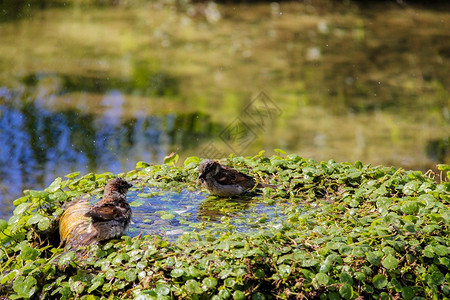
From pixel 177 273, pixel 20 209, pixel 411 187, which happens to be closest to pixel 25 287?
pixel 20 209

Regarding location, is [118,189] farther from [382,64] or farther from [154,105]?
[382,64]

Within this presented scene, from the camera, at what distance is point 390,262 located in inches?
133

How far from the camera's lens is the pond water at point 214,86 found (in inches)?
346

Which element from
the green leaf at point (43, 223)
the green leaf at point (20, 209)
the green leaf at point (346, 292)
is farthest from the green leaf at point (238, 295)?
the green leaf at point (20, 209)

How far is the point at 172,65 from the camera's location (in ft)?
40.9

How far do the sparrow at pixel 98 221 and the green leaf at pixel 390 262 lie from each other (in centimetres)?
154

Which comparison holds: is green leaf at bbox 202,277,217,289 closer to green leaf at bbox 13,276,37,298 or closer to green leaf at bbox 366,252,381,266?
green leaf at bbox 366,252,381,266

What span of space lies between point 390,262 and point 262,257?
2.33 feet

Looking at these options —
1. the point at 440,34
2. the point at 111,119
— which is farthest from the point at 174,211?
the point at 440,34

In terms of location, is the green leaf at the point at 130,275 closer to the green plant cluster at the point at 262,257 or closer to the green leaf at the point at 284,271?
the green plant cluster at the point at 262,257

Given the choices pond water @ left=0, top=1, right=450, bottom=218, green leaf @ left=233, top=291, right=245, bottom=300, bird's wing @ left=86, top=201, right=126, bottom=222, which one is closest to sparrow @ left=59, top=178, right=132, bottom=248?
bird's wing @ left=86, top=201, right=126, bottom=222

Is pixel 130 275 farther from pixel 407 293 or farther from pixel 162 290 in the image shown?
pixel 407 293

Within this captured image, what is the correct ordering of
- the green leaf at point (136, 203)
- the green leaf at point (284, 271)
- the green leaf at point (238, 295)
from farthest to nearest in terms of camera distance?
1. the green leaf at point (136, 203)
2. the green leaf at point (284, 271)
3. the green leaf at point (238, 295)

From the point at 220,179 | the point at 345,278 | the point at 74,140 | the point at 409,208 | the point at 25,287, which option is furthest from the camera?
the point at 74,140
